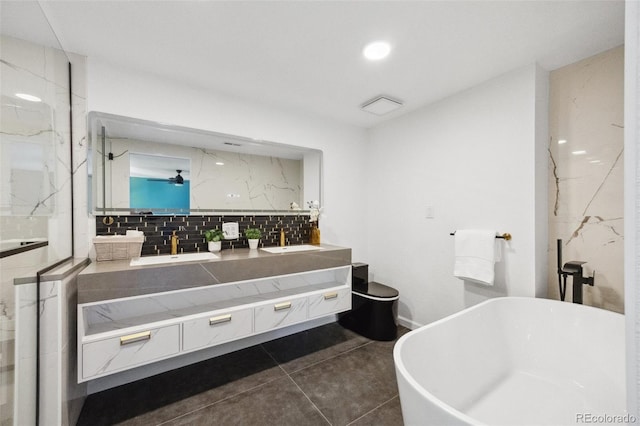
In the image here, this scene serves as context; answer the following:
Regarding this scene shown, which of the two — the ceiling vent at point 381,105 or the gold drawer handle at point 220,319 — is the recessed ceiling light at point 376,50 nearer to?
the ceiling vent at point 381,105

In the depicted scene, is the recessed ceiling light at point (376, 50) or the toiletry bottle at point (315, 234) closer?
the recessed ceiling light at point (376, 50)

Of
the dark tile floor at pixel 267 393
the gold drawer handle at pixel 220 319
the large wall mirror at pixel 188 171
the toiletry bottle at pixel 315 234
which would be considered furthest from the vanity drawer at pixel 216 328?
the toiletry bottle at pixel 315 234

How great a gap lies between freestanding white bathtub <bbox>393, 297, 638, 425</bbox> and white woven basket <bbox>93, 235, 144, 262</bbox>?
6.02 ft

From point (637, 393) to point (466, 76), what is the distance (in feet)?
7.25

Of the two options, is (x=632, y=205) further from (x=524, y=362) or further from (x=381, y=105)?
(x=381, y=105)

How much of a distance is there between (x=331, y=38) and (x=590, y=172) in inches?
78.8

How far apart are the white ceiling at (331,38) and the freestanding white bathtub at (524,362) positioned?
5.62 ft

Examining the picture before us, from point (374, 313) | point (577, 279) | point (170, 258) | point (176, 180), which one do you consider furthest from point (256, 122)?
point (577, 279)

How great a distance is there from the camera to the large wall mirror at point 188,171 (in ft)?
6.38

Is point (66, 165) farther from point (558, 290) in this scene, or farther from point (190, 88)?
point (558, 290)

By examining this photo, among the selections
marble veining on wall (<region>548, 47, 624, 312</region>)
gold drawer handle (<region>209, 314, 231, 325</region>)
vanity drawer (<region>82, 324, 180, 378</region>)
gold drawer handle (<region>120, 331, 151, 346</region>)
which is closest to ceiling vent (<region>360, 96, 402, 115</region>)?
marble veining on wall (<region>548, 47, 624, 312</region>)

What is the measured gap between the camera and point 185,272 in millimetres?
1733

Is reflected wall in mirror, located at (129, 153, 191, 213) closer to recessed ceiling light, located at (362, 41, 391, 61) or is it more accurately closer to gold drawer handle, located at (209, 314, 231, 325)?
gold drawer handle, located at (209, 314, 231, 325)

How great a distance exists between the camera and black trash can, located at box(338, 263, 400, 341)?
A: 256 centimetres
